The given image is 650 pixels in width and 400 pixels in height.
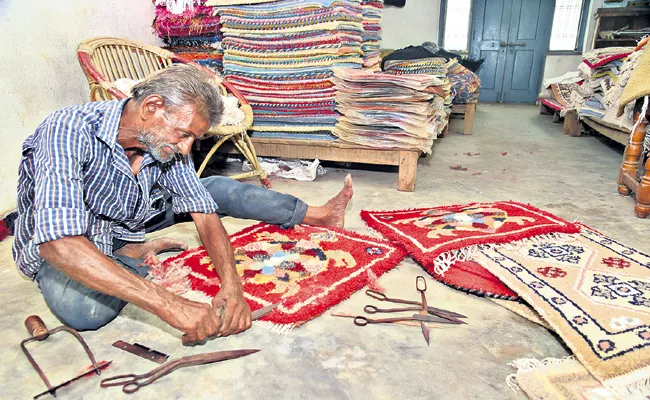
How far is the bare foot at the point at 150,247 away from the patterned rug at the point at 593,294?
4.56ft

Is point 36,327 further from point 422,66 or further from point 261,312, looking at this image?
point 422,66

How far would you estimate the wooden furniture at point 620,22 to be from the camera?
761 centimetres

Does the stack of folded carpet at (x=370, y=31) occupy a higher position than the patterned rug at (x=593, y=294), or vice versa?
the stack of folded carpet at (x=370, y=31)

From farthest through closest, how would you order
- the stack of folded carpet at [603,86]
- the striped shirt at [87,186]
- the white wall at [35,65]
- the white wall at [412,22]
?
1. the white wall at [412,22]
2. the stack of folded carpet at [603,86]
3. the white wall at [35,65]
4. the striped shirt at [87,186]

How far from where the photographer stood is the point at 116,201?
1.52m

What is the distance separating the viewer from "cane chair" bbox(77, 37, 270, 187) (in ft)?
8.68

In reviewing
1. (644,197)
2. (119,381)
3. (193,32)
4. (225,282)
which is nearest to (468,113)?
(644,197)

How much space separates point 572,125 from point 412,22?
4.82 metres

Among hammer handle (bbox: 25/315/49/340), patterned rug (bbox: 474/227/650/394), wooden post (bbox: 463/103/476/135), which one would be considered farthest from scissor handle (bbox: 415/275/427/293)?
wooden post (bbox: 463/103/476/135)

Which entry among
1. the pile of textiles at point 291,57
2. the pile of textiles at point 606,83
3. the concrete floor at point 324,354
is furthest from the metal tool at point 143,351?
the pile of textiles at point 606,83

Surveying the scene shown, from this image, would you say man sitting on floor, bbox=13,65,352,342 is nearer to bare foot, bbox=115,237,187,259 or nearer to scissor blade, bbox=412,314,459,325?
bare foot, bbox=115,237,187,259

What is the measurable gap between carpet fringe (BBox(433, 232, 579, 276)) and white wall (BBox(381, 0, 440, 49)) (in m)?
8.01

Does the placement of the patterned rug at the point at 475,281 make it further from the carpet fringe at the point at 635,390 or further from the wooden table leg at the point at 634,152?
the wooden table leg at the point at 634,152

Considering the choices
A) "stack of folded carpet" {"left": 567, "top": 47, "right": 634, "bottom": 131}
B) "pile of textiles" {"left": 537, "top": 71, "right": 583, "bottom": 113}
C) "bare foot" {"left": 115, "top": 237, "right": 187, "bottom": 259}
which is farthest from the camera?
"pile of textiles" {"left": 537, "top": 71, "right": 583, "bottom": 113}
